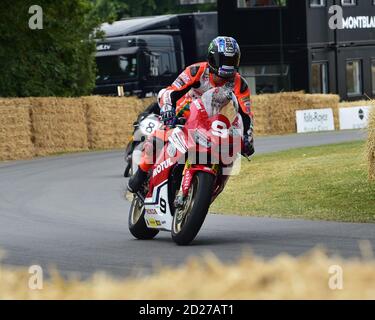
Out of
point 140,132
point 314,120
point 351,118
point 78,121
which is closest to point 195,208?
point 140,132

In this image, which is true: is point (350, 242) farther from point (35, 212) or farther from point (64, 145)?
point (64, 145)

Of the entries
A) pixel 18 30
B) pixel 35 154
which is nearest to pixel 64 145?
pixel 35 154

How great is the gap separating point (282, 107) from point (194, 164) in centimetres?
2739

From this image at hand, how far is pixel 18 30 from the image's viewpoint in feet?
102

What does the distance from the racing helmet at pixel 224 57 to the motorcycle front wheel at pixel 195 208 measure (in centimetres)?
98

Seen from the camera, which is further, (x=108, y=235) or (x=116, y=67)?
(x=116, y=67)

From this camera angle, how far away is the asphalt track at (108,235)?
9.11m

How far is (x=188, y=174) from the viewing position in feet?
32.1

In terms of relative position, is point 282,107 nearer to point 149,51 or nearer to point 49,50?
point 149,51

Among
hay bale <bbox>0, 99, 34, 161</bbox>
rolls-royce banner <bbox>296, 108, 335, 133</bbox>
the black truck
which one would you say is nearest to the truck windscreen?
the black truck

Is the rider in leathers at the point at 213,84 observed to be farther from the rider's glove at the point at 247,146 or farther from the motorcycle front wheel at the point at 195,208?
the motorcycle front wheel at the point at 195,208

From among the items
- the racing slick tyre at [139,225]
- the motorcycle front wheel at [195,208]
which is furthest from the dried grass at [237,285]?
the racing slick tyre at [139,225]
